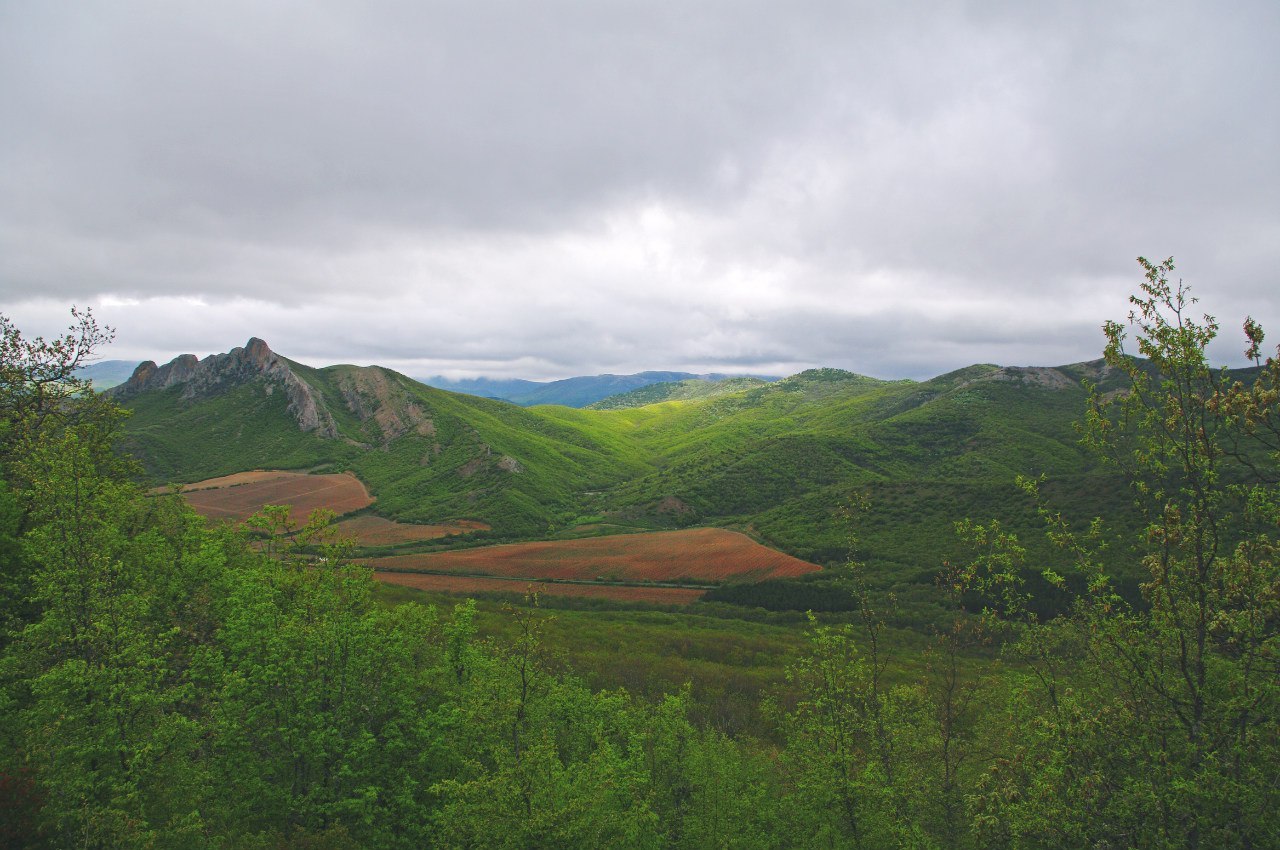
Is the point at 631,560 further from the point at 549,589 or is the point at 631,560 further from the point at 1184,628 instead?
the point at 1184,628

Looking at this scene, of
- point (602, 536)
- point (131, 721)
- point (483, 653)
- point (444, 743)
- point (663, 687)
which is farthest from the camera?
point (602, 536)

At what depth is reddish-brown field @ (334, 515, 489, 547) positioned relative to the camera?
552ft

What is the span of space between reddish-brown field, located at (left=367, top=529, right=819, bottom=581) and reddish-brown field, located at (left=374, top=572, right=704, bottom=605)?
5.28 metres

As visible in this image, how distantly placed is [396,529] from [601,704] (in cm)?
16395

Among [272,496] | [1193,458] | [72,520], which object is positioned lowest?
[272,496]

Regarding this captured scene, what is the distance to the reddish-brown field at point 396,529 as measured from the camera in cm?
16838

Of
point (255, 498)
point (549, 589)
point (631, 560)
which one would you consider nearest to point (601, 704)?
point (549, 589)

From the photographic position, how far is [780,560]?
436ft

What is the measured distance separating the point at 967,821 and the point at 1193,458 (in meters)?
17.9

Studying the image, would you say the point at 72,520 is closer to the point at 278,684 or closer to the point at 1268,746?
the point at 278,684

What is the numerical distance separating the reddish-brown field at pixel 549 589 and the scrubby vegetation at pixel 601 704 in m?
81.9

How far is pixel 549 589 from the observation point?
128m

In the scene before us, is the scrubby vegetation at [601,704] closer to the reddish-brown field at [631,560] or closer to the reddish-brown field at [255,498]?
the reddish-brown field at [631,560]

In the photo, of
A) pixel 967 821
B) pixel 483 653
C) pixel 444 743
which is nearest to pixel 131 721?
pixel 444 743
